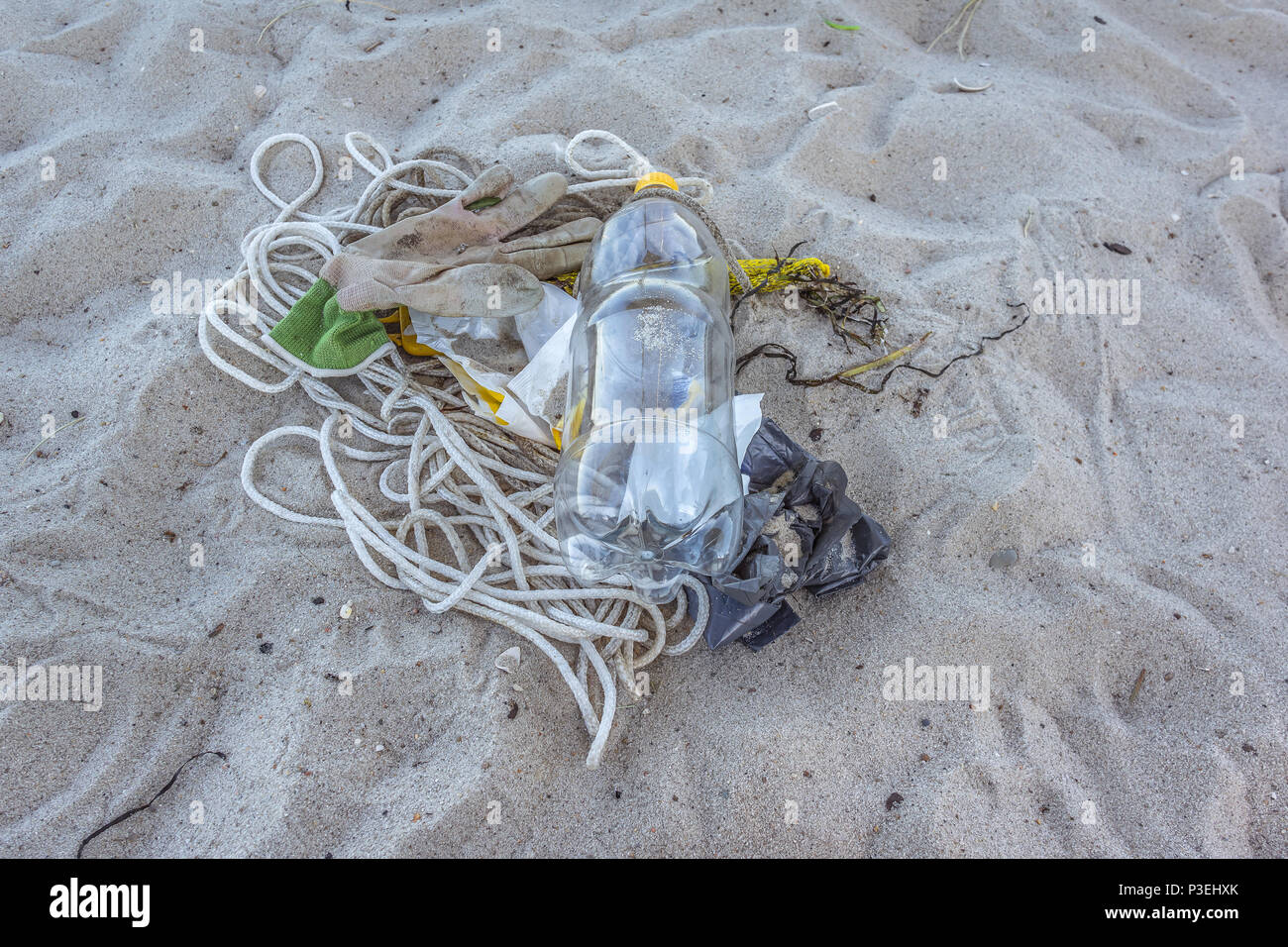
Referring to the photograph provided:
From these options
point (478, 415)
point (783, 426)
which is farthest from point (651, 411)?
Result: point (478, 415)

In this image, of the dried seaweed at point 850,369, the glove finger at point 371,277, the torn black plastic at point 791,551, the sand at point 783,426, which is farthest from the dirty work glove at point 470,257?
the torn black plastic at point 791,551

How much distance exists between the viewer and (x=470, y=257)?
7.40 feet

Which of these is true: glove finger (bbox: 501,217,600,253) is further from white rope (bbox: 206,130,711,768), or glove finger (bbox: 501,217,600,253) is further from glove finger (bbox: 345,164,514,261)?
white rope (bbox: 206,130,711,768)

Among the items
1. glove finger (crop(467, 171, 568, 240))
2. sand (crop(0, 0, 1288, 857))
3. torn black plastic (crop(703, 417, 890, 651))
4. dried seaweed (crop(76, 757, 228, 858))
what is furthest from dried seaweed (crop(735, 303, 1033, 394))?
dried seaweed (crop(76, 757, 228, 858))

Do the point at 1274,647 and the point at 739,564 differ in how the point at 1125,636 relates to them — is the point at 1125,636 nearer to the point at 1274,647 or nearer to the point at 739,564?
the point at 1274,647

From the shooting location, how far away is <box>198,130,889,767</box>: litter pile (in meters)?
1.86

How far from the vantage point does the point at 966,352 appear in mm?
2270

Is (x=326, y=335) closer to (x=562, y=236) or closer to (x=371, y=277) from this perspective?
(x=371, y=277)

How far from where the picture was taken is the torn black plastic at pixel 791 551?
182 centimetres

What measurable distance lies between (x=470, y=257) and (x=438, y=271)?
0.39 ft

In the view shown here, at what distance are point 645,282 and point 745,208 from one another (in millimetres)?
604

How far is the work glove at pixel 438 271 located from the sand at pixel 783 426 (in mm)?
232

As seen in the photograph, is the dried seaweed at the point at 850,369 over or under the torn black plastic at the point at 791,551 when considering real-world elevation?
over

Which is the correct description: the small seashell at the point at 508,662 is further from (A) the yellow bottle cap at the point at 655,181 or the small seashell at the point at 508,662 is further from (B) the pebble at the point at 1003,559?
(A) the yellow bottle cap at the point at 655,181
